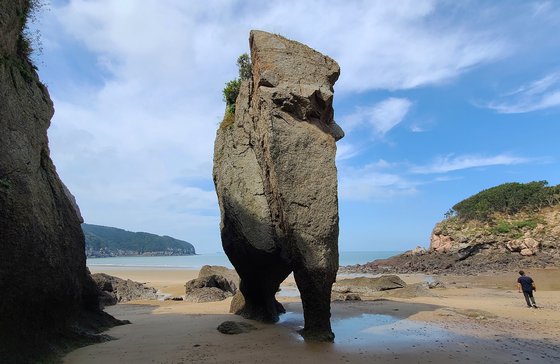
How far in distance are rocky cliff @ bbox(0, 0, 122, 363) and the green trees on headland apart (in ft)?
183

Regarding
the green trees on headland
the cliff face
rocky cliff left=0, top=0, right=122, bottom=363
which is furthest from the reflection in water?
the green trees on headland

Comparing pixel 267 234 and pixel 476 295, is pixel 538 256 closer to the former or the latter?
pixel 476 295

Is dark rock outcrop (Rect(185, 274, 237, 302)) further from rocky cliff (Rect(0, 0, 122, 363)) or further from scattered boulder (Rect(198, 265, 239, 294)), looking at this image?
rocky cliff (Rect(0, 0, 122, 363))

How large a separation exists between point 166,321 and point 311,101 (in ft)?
30.1

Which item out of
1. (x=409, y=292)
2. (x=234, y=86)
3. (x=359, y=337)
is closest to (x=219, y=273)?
(x=409, y=292)

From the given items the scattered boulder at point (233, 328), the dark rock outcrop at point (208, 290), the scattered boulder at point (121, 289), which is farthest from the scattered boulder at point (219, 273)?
the scattered boulder at point (233, 328)

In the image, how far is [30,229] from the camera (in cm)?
845

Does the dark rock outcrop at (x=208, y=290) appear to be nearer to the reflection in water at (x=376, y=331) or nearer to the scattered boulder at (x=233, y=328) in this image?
the reflection in water at (x=376, y=331)

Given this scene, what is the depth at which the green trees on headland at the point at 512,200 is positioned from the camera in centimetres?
5322

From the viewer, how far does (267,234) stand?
12742mm

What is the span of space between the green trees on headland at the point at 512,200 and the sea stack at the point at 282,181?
50.3m

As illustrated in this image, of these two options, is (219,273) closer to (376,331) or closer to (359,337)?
(376,331)

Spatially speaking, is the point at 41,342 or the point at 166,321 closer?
the point at 41,342

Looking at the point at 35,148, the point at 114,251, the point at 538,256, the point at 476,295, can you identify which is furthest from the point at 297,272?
the point at 114,251
